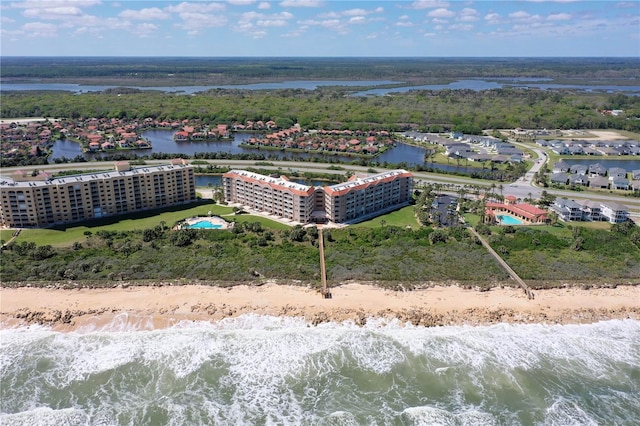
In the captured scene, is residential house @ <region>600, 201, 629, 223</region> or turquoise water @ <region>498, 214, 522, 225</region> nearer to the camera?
residential house @ <region>600, 201, 629, 223</region>

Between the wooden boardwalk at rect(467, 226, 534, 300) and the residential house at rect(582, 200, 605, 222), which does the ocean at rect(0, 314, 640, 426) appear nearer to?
the wooden boardwalk at rect(467, 226, 534, 300)

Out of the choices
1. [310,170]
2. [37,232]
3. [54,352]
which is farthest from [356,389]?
[310,170]

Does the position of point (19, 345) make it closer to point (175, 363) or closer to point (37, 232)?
point (175, 363)

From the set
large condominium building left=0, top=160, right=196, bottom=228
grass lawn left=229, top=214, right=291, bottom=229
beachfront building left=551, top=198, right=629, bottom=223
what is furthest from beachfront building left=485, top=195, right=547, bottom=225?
large condominium building left=0, top=160, right=196, bottom=228

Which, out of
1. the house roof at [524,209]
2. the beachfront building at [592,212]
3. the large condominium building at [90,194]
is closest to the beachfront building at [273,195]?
the large condominium building at [90,194]

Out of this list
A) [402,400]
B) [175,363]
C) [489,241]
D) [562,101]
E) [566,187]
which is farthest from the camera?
[562,101]

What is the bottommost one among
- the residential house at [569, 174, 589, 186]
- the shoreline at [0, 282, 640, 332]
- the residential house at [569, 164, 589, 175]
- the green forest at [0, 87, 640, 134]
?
the shoreline at [0, 282, 640, 332]

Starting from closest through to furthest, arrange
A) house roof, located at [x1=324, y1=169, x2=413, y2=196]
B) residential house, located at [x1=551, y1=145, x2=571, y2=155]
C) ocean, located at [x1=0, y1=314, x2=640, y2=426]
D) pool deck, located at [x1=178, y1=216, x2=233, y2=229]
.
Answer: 1. ocean, located at [x1=0, y1=314, x2=640, y2=426]
2. pool deck, located at [x1=178, y1=216, x2=233, y2=229]
3. house roof, located at [x1=324, y1=169, x2=413, y2=196]
4. residential house, located at [x1=551, y1=145, x2=571, y2=155]

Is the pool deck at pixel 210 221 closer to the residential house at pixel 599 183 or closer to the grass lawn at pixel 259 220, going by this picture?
the grass lawn at pixel 259 220
